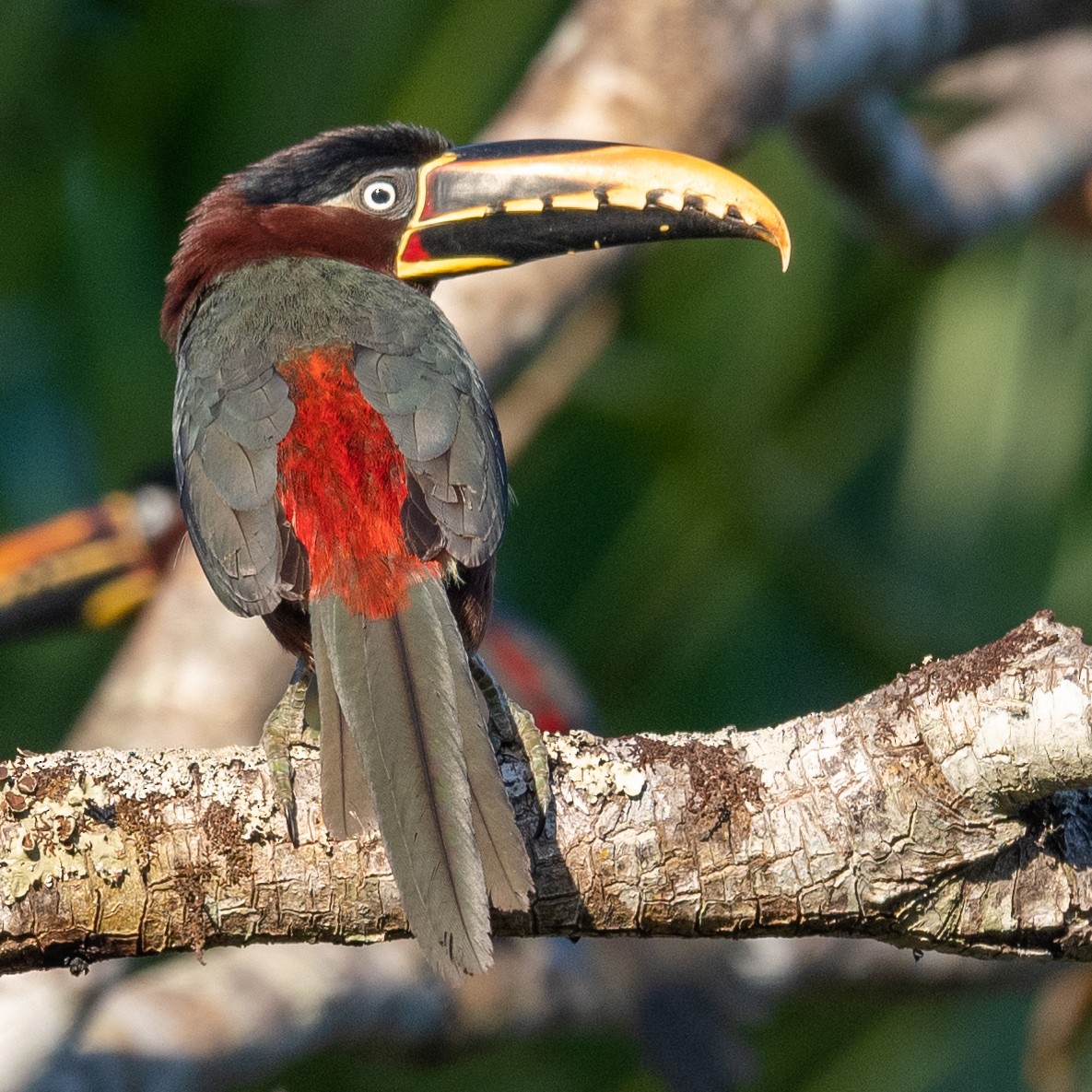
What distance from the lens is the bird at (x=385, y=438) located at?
2217 millimetres

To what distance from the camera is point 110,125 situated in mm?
6449

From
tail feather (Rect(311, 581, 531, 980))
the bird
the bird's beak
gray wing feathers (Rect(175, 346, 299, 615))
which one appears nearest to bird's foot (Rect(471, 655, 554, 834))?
the bird

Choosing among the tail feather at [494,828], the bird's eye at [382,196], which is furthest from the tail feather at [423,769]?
the bird's eye at [382,196]

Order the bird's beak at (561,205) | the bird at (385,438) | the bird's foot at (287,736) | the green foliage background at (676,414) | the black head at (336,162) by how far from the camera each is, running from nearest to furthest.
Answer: the bird at (385,438)
the bird's foot at (287,736)
the bird's beak at (561,205)
the black head at (336,162)
the green foliage background at (676,414)

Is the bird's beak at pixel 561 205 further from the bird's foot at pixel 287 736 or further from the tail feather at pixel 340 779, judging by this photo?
the tail feather at pixel 340 779

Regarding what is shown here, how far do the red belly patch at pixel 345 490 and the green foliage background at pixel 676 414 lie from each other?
11.6 feet

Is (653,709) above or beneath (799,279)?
beneath

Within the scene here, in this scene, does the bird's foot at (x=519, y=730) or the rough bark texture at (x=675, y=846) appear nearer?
the rough bark texture at (x=675, y=846)

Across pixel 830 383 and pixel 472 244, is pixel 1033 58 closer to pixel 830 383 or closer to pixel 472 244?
pixel 830 383

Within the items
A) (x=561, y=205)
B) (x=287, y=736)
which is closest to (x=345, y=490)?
(x=287, y=736)

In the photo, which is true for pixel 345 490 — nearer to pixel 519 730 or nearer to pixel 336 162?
pixel 519 730

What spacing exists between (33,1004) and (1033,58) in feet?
17.7

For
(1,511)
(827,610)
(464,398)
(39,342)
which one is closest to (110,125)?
(39,342)

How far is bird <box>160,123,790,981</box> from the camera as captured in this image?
2.22 metres
